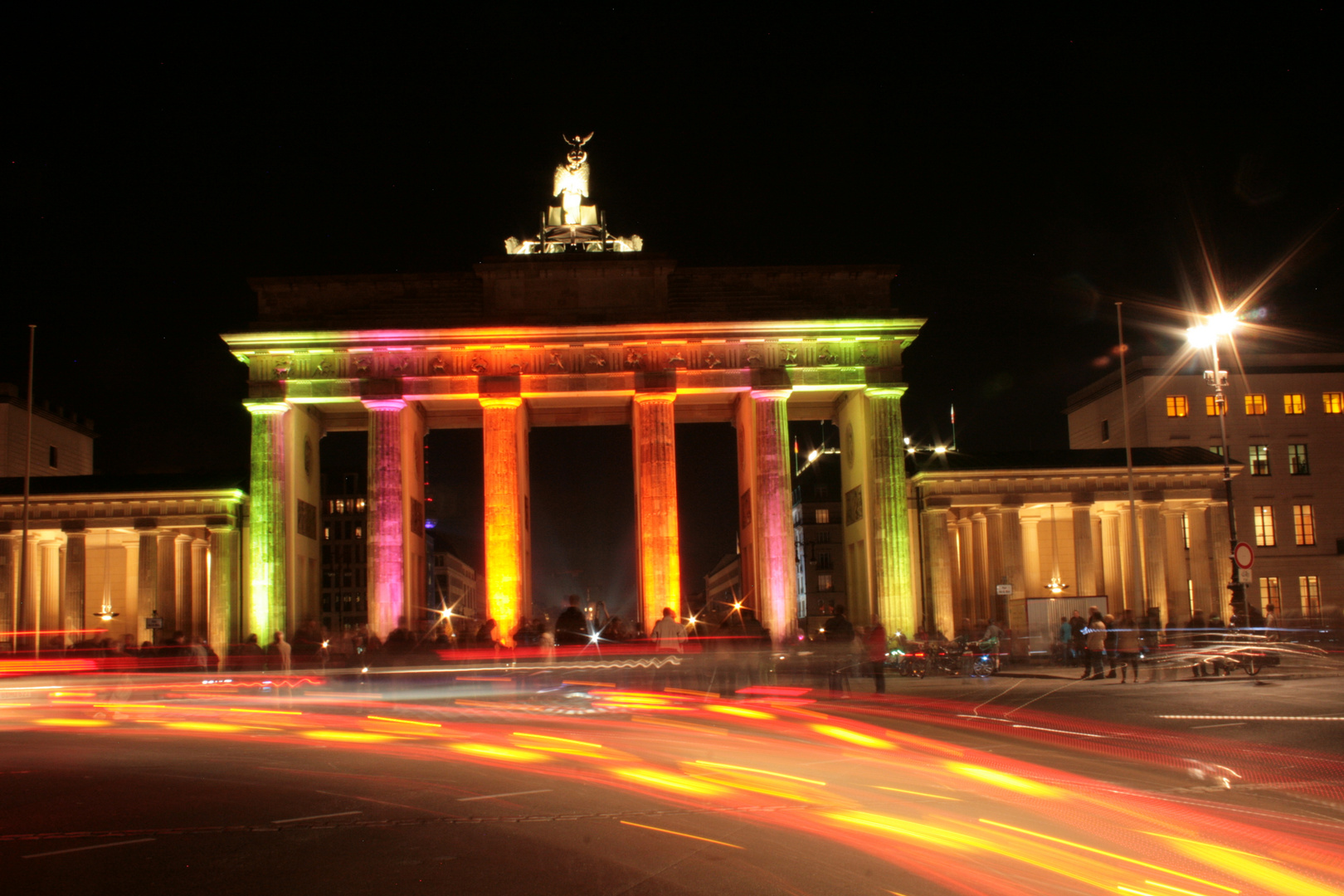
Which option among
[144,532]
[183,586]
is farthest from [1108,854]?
[183,586]

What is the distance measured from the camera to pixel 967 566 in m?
51.3

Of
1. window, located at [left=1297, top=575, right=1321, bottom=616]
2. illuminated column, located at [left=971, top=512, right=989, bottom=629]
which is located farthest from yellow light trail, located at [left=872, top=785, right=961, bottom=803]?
window, located at [left=1297, top=575, right=1321, bottom=616]

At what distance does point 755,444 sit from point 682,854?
34432 mm

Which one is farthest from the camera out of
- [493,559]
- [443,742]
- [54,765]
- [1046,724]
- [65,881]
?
[493,559]

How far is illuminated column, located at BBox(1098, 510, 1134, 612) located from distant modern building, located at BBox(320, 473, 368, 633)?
72.6 m

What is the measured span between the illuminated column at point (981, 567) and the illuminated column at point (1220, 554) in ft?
29.8

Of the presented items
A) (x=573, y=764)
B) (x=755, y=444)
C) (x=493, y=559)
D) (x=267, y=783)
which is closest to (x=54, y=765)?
(x=267, y=783)

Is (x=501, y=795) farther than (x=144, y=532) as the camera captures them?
No

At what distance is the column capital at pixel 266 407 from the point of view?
136ft

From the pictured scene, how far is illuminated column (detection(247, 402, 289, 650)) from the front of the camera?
40.3 metres

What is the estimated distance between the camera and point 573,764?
41.1 feet

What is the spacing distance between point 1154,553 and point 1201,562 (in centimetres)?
197

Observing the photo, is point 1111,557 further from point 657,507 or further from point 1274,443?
point 657,507

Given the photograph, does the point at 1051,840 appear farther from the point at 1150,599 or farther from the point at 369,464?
the point at 1150,599
